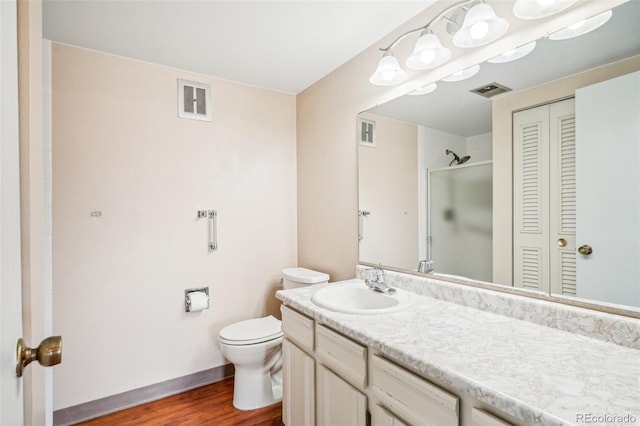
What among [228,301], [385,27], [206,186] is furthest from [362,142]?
[228,301]

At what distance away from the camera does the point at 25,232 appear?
685mm

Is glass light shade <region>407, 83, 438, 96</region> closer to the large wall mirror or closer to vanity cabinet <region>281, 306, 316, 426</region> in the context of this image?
the large wall mirror

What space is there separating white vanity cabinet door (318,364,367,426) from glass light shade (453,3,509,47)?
1526 millimetres

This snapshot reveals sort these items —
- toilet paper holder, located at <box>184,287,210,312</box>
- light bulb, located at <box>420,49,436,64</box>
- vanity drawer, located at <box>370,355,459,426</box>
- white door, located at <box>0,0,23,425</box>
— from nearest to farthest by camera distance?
white door, located at <box>0,0,23,425</box>
vanity drawer, located at <box>370,355,459,426</box>
light bulb, located at <box>420,49,436,64</box>
toilet paper holder, located at <box>184,287,210,312</box>

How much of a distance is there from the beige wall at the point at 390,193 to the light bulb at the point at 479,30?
0.54 metres

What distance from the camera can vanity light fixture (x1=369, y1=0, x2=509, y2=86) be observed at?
4.13ft

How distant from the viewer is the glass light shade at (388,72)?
5.46 ft

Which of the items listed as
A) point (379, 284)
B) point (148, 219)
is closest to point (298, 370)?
point (379, 284)

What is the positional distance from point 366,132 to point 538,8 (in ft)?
3.44

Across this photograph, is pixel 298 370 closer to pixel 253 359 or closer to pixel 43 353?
pixel 253 359

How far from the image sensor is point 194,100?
2.31 metres

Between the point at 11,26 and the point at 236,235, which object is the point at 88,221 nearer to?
the point at 236,235

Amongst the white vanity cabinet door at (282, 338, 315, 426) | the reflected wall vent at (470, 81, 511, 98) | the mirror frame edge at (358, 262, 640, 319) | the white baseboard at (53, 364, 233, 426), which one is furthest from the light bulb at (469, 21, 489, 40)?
the white baseboard at (53, 364, 233, 426)

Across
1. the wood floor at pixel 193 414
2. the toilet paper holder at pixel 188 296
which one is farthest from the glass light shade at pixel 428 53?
the wood floor at pixel 193 414
